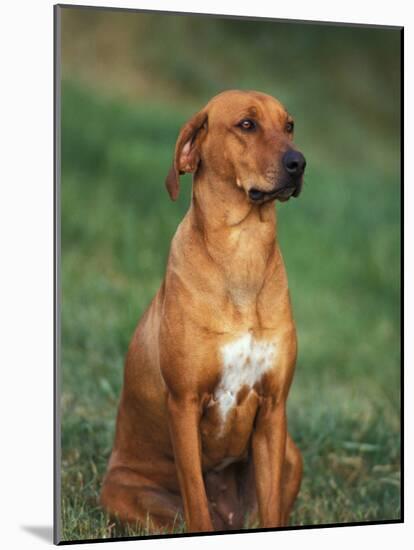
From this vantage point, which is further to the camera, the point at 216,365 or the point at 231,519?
the point at 231,519

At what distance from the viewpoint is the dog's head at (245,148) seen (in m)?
5.68

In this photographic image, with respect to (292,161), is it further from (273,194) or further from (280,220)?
(280,220)

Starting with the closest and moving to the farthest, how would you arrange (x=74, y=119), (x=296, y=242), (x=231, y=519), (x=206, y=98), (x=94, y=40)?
(x=231, y=519), (x=94, y=40), (x=206, y=98), (x=74, y=119), (x=296, y=242)

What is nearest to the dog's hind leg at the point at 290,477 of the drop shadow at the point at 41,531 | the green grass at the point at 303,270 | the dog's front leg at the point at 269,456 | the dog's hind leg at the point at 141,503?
the dog's front leg at the point at 269,456

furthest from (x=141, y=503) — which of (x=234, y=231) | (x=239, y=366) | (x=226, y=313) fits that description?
(x=234, y=231)

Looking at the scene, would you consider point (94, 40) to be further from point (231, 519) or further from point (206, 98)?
point (231, 519)

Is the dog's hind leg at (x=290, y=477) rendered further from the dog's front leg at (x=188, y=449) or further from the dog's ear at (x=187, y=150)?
the dog's ear at (x=187, y=150)

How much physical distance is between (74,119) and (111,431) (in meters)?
2.06

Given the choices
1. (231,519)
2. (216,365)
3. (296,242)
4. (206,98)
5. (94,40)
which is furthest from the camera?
(296,242)

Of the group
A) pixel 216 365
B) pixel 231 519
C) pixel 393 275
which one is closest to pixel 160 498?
pixel 231 519

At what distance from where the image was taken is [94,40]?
22.2ft

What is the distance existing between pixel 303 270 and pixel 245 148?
128 inches

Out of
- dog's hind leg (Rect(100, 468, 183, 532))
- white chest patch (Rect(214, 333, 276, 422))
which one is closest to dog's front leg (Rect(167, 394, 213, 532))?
white chest patch (Rect(214, 333, 276, 422))

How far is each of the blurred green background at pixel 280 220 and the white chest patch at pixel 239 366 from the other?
0.74 meters
